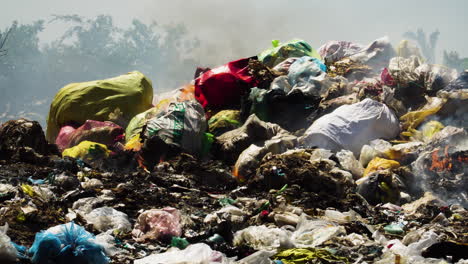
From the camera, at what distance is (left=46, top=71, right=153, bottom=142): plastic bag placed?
6.50 m

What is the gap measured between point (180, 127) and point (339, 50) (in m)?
3.50

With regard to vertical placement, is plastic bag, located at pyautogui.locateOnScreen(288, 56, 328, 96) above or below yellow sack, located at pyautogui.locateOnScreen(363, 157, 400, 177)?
above

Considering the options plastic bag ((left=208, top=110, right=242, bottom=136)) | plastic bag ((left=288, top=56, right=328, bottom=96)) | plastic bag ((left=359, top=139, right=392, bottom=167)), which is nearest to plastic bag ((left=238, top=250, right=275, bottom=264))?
plastic bag ((left=359, top=139, right=392, bottom=167))

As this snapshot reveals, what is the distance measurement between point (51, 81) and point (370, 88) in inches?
897

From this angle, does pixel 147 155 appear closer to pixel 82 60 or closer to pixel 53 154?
pixel 53 154

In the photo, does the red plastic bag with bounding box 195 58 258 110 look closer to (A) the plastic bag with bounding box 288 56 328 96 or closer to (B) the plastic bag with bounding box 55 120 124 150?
(A) the plastic bag with bounding box 288 56 328 96

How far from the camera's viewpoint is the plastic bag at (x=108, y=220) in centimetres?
331

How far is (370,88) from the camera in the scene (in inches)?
236

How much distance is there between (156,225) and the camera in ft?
10.8

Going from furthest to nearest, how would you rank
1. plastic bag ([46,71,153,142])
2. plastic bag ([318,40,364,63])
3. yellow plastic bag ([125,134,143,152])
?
plastic bag ([318,40,364,63])
plastic bag ([46,71,153,142])
yellow plastic bag ([125,134,143,152])

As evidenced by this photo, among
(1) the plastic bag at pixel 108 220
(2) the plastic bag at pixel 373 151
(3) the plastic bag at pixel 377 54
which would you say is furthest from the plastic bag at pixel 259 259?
(3) the plastic bag at pixel 377 54

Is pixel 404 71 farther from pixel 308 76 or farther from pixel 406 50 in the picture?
pixel 406 50

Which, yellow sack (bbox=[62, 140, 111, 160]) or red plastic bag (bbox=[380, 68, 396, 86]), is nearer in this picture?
yellow sack (bbox=[62, 140, 111, 160])

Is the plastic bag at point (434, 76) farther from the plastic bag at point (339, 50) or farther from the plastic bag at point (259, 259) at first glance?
the plastic bag at point (259, 259)
